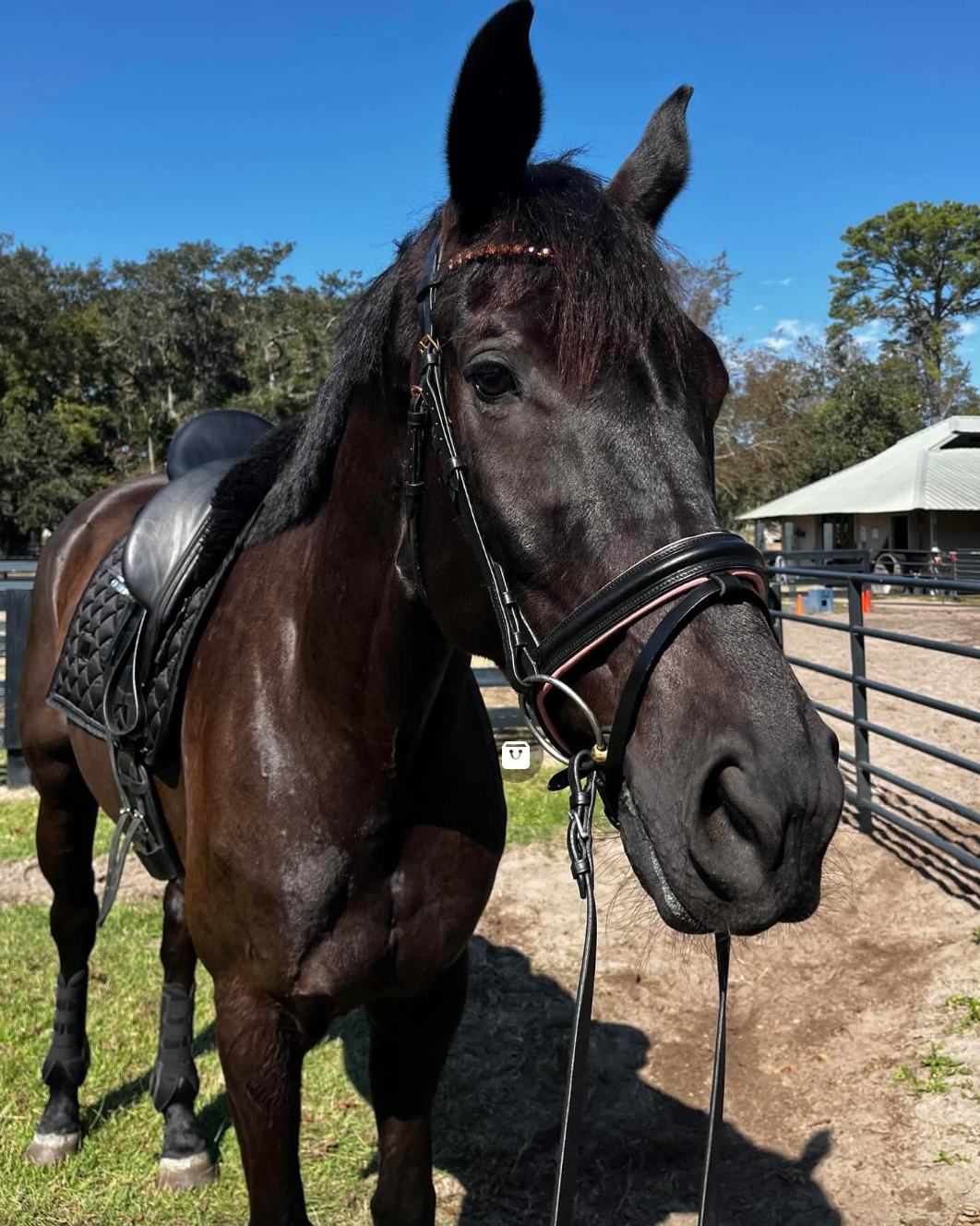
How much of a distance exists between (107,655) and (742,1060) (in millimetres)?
2908

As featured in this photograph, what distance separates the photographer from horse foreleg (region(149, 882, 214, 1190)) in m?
2.93

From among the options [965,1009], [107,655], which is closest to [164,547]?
[107,655]

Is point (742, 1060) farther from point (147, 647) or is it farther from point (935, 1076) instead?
point (147, 647)

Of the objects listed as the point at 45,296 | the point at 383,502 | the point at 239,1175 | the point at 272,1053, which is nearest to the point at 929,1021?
the point at 239,1175

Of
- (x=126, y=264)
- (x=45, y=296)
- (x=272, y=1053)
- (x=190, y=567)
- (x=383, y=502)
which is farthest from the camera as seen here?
(x=126, y=264)

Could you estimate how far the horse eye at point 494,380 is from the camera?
1.34m

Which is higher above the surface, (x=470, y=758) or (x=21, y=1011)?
(x=470, y=758)

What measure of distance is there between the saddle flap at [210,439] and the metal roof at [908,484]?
2740 centimetres

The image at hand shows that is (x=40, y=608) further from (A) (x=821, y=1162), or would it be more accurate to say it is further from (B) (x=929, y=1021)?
(B) (x=929, y=1021)

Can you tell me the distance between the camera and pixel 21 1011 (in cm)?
392

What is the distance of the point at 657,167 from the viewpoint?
5.92 feet

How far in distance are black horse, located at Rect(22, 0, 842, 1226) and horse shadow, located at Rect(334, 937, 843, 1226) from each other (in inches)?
34.9

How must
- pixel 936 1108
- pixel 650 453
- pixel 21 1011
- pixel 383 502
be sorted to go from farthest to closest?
pixel 21 1011, pixel 936 1108, pixel 383 502, pixel 650 453

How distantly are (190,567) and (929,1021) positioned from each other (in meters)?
3.51
